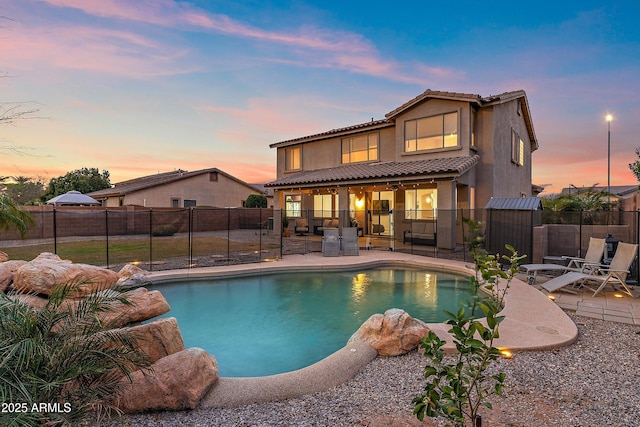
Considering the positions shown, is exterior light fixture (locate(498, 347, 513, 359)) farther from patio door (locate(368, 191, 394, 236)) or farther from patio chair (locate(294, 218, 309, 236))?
patio chair (locate(294, 218, 309, 236))

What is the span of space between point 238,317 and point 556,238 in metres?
11.4

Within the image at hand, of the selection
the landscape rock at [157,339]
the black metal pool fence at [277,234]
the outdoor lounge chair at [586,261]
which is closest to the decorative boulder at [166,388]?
the landscape rock at [157,339]

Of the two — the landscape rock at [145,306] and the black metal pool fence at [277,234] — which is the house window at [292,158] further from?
the landscape rock at [145,306]

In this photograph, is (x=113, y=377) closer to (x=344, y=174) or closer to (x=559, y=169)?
(x=344, y=174)

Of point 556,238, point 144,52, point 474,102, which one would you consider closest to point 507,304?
point 556,238

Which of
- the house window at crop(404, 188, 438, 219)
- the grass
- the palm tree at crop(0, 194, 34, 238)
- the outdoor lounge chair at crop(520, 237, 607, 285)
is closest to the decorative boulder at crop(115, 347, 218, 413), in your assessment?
the palm tree at crop(0, 194, 34, 238)

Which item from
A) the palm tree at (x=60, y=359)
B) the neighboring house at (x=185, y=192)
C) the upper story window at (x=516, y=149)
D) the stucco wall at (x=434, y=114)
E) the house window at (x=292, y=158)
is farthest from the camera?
the neighboring house at (x=185, y=192)

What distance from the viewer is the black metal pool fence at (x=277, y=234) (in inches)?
452

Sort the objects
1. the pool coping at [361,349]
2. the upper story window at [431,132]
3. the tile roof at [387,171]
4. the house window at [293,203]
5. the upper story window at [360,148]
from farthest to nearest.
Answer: the house window at [293,203]
the upper story window at [360,148]
the upper story window at [431,132]
the tile roof at [387,171]
the pool coping at [361,349]

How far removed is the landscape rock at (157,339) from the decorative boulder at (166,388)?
1.12ft

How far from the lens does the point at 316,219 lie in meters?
21.1

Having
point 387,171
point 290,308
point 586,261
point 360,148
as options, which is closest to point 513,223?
point 586,261

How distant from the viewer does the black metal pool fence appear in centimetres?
1148

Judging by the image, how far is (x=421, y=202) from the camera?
17.0 metres
